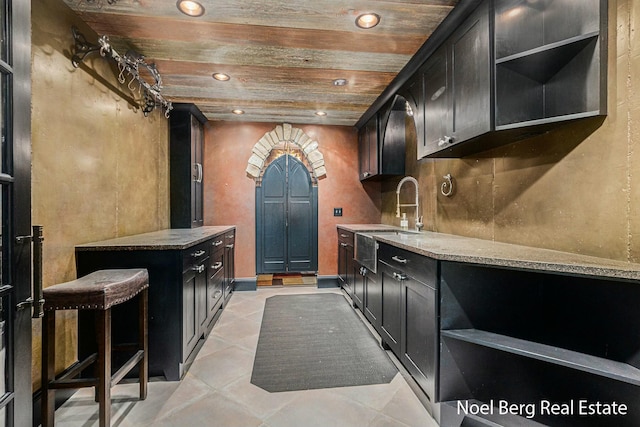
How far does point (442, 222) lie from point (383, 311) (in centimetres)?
101

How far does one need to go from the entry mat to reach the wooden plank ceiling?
8.00 feet

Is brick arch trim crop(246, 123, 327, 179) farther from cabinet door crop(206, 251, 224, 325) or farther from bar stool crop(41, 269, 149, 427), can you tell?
bar stool crop(41, 269, 149, 427)

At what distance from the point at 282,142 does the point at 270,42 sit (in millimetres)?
2167

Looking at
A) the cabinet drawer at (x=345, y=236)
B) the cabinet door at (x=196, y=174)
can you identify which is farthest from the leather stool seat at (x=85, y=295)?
the cabinet drawer at (x=345, y=236)

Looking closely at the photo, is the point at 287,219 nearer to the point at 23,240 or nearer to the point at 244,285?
the point at 244,285

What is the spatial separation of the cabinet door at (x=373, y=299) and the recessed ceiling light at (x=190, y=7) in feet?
7.69

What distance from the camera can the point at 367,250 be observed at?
9.19 feet

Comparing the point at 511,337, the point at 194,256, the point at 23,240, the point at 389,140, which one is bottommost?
the point at 511,337

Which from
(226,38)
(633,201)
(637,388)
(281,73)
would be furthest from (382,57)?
(637,388)

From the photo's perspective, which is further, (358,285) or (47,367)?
(358,285)

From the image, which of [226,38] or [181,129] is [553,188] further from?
[181,129]

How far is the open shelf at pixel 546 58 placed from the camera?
4.38 feet

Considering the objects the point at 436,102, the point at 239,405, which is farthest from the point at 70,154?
the point at 436,102

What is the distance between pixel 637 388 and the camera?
3.99 ft
